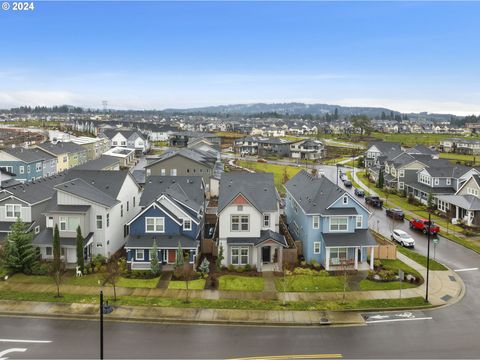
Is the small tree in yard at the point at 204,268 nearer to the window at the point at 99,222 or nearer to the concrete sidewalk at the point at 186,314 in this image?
the concrete sidewalk at the point at 186,314

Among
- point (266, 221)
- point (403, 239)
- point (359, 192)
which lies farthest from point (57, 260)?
point (359, 192)

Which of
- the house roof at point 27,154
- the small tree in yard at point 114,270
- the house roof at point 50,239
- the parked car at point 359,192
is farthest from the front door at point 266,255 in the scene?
the house roof at point 27,154

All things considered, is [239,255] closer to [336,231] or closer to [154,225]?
[154,225]

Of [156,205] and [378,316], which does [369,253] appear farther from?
[156,205]

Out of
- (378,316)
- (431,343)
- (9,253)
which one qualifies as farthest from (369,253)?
(9,253)

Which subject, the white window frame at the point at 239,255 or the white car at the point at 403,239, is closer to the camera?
the white window frame at the point at 239,255

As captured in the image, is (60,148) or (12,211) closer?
(12,211)
